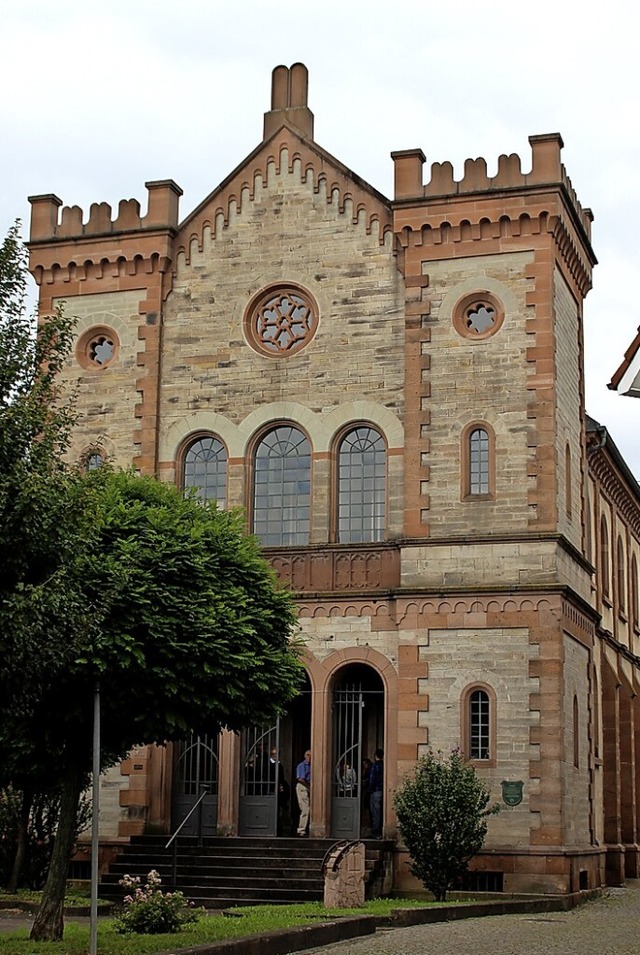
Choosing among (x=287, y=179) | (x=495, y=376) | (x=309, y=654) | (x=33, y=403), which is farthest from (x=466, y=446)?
(x=33, y=403)

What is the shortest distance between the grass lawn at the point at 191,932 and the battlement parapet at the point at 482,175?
47.7 ft

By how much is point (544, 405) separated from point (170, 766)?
1066 centimetres

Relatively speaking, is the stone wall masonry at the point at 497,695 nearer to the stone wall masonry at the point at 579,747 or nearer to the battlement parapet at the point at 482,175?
the stone wall masonry at the point at 579,747

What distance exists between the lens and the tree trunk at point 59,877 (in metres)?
18.8

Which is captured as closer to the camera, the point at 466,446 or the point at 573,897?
the point at 573,897

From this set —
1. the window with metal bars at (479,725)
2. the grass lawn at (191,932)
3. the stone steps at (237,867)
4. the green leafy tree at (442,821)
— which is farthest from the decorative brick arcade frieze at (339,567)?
the grass lawn at (191,932)

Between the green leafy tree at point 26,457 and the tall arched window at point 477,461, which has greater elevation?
the tall arched window at point 477,461

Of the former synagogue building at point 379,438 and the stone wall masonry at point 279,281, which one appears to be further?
the stone wall masonry at point 279,281

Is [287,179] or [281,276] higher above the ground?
[287,179]

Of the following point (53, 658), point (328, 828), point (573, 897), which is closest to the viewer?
point (53, 658)

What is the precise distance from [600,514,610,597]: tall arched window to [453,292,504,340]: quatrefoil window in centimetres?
922

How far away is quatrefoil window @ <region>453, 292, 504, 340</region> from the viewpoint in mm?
30547

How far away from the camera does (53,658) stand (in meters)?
16.0

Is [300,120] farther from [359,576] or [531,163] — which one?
[359,576]
